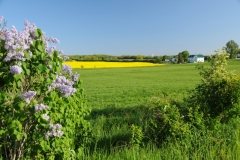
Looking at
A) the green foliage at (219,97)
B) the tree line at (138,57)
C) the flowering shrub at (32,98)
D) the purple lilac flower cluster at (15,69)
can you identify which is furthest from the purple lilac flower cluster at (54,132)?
the tree line at (138,57)

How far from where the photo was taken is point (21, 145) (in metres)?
2.77

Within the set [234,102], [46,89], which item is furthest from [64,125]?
[234,102]

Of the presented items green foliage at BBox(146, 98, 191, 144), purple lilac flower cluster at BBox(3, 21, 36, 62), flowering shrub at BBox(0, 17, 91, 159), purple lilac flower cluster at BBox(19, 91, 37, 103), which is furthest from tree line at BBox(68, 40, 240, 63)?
purple lilac flower cluster at BBox(19, 91, 37, 103)

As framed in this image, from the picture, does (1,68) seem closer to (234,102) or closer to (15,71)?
(15,71)

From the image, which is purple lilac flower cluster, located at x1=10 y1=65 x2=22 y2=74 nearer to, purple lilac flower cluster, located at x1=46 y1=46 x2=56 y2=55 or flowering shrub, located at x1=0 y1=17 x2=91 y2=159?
flowering shrub, located at x1=0 y1=17 x2=91 y2=159

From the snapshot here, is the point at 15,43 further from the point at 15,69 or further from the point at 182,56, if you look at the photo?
the point at 182,56

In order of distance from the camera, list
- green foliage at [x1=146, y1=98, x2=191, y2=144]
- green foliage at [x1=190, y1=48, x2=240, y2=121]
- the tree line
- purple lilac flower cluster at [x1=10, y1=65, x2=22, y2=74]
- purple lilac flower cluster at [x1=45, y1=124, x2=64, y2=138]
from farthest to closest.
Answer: the tree line
green foliage at [x1=190, y1=48, x2=240, y2=121]
green foliage at [x1=146, y1=98, x2=191, y2=144]
purple lilac flower cluster at [x1=45, y1=124, x2=64, y2=138]
purple lilac flower cluster at [x1=10, y1=65, x2=22, y2=74]

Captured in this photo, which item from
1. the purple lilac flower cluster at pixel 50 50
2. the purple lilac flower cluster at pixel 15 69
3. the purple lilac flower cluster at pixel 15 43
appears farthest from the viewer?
the purple lilac flower cluster at pixel 50 50

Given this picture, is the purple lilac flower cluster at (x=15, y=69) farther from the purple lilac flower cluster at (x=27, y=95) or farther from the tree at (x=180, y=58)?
the tree at (x=180, y=58)

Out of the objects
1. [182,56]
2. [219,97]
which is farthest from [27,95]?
[182,56]

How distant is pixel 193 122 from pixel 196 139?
1.64 feet

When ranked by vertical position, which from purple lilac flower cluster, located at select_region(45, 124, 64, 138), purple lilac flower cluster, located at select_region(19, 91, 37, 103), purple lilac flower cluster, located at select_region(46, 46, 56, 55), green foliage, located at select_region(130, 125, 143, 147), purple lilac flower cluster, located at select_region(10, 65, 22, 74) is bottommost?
green foliage, located at select_region(130, 125, 143, 147)

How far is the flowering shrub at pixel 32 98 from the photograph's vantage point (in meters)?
2.39

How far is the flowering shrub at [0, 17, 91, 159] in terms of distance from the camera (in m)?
2.39
